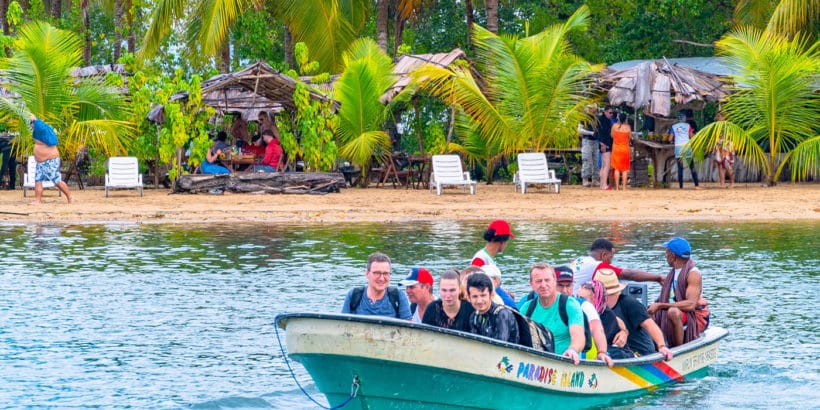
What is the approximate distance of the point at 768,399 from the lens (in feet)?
35.1

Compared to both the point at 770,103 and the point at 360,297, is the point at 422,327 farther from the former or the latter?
the point at 770,103

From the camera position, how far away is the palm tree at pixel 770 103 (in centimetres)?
2906

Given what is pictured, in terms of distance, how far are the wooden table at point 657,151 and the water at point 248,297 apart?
715 centimetres

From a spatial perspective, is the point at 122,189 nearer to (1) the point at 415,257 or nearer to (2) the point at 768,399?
(1) the point at 415,257

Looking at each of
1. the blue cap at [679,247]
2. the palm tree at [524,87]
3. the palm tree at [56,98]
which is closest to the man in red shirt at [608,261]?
the blue cap at [679,247]

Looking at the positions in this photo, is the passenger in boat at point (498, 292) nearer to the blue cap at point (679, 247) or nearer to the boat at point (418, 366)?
the boat at point (418, 366)

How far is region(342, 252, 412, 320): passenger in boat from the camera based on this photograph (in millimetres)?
9789

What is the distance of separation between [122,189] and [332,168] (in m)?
4.88

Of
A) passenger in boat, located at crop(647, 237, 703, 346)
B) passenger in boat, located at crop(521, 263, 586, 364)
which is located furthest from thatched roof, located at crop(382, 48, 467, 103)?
passenger in boat, located at crop(521, 263, 586, 364)

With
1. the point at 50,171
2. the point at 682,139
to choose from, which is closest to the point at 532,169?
the point at 682,139

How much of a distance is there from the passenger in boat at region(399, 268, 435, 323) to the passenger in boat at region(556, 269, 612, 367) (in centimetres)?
97

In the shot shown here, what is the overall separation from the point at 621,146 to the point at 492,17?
6.86 metres

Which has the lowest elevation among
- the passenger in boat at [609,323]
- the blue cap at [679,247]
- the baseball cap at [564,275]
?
the passenger in boat at [609,323]

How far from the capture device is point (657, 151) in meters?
31.1
